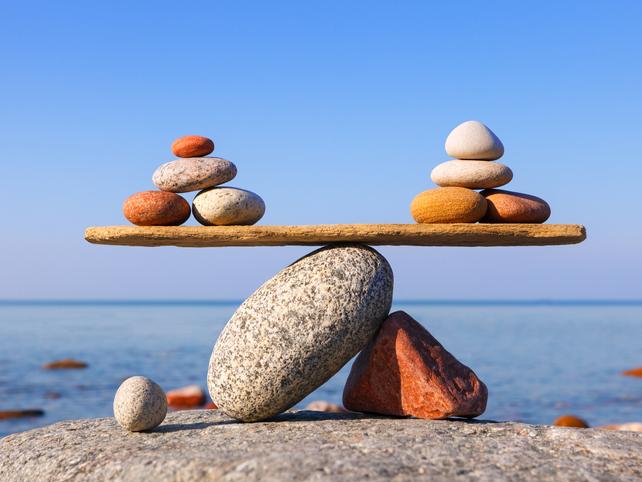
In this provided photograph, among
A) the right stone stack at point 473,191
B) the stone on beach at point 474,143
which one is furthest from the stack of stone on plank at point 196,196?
the stone on beach at point 474,143

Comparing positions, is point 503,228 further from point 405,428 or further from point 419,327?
point 405,428

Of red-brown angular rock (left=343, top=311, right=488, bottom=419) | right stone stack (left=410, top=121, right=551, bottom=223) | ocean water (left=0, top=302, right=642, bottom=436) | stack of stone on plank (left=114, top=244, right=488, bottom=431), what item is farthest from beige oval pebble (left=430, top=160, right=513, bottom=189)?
ocean water (left=0, top=302, right=642, bottom=436)

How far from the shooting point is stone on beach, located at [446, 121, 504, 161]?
258 inches

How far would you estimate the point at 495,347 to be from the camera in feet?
96.4

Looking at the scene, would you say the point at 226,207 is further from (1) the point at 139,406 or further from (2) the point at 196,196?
(1) the point at 139,406

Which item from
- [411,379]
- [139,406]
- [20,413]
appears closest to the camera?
[139,406]

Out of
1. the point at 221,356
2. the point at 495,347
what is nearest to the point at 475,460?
the point at 221,356

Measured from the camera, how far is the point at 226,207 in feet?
21.0

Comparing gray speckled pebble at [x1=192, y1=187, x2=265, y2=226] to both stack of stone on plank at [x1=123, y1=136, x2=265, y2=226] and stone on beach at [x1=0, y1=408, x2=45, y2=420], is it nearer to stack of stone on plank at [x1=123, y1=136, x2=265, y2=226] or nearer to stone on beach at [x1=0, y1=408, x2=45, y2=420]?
stack of stone on plank at [x1=123, y1=136, x2=265, y2=226]

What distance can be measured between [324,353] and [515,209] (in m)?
2.07

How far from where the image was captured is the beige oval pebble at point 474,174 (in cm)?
650

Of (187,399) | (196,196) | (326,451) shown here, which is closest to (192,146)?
(196,196)

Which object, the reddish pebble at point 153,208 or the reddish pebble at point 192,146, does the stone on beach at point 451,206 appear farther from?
the reddish pebble at point 153,208

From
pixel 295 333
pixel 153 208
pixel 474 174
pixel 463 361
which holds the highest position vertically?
pixel 474 174
